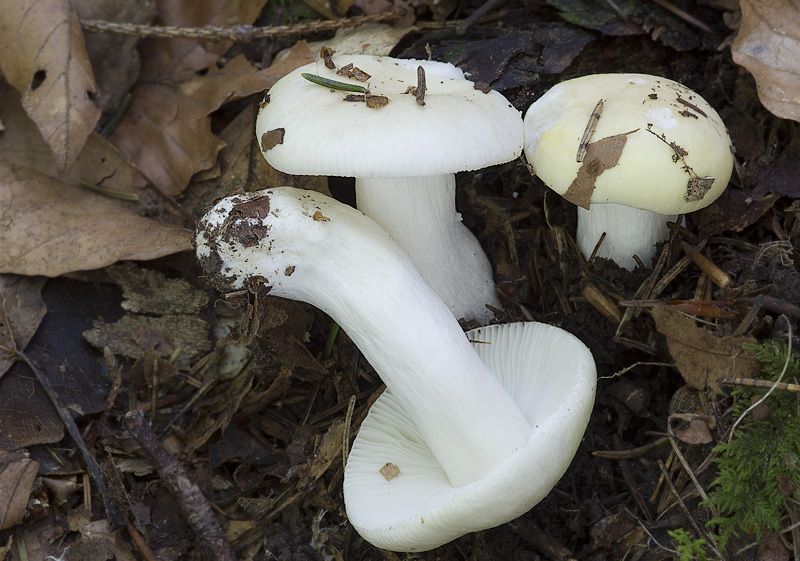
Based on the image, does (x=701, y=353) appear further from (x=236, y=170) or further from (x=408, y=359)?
(x=236, y=170)

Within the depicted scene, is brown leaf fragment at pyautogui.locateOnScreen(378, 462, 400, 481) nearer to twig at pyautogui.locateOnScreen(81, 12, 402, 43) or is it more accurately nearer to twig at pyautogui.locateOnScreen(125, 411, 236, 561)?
twig at pyautogui.locateOnScreen(125, 411, 236, 561)

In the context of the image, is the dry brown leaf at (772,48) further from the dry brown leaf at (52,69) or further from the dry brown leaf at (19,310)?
the dry brown leaf at (19,310)

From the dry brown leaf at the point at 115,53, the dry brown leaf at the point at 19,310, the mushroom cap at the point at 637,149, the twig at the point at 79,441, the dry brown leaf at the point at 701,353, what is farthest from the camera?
the dry brown leaf at the point at 115,53

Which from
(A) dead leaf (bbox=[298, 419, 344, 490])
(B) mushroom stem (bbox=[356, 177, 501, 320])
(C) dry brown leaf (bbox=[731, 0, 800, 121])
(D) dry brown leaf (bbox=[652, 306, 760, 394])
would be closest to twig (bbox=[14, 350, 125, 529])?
(A) dead leaf (bbox=[298, 419, 344, 490])

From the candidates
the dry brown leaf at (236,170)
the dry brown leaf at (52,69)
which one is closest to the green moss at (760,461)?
the dry brown leaf at (236,170)

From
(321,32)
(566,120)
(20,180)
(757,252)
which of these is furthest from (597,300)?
(20,180)

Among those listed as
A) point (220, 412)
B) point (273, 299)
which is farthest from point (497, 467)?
point (220, 412)
